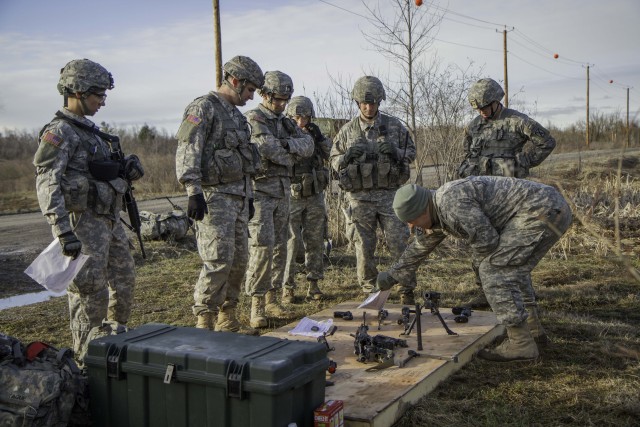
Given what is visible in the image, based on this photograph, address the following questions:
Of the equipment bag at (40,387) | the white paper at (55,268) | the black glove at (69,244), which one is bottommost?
the equipment bag at (40,387)

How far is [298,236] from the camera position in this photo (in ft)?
23.5

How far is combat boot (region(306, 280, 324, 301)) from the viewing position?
7008mm

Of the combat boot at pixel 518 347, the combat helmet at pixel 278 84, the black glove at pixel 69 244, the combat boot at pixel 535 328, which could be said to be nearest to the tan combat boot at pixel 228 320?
the black glove at pixel 69 244

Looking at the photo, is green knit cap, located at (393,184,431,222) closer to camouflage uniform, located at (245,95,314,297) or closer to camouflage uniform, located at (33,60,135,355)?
camouflage uniform, located at (245,95,314,297)

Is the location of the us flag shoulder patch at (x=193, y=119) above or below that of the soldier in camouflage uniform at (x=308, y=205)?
above

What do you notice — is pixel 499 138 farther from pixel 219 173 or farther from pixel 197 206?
pixel 197 206

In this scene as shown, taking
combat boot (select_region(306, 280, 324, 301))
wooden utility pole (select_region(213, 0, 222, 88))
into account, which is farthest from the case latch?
wooden utility pole (select_region(213, 0, 222, 88))

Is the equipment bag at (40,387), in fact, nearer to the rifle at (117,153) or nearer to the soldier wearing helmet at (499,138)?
the rifle at (117,153)

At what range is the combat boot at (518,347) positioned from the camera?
449 cm

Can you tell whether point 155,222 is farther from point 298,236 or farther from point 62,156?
point 62,156

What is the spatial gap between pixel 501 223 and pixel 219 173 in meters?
2.24

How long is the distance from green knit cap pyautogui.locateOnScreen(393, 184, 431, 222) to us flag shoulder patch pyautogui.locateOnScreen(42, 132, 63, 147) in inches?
91.0

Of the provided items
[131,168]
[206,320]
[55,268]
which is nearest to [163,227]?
[206,320]

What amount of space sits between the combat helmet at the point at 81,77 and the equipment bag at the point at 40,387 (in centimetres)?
188
